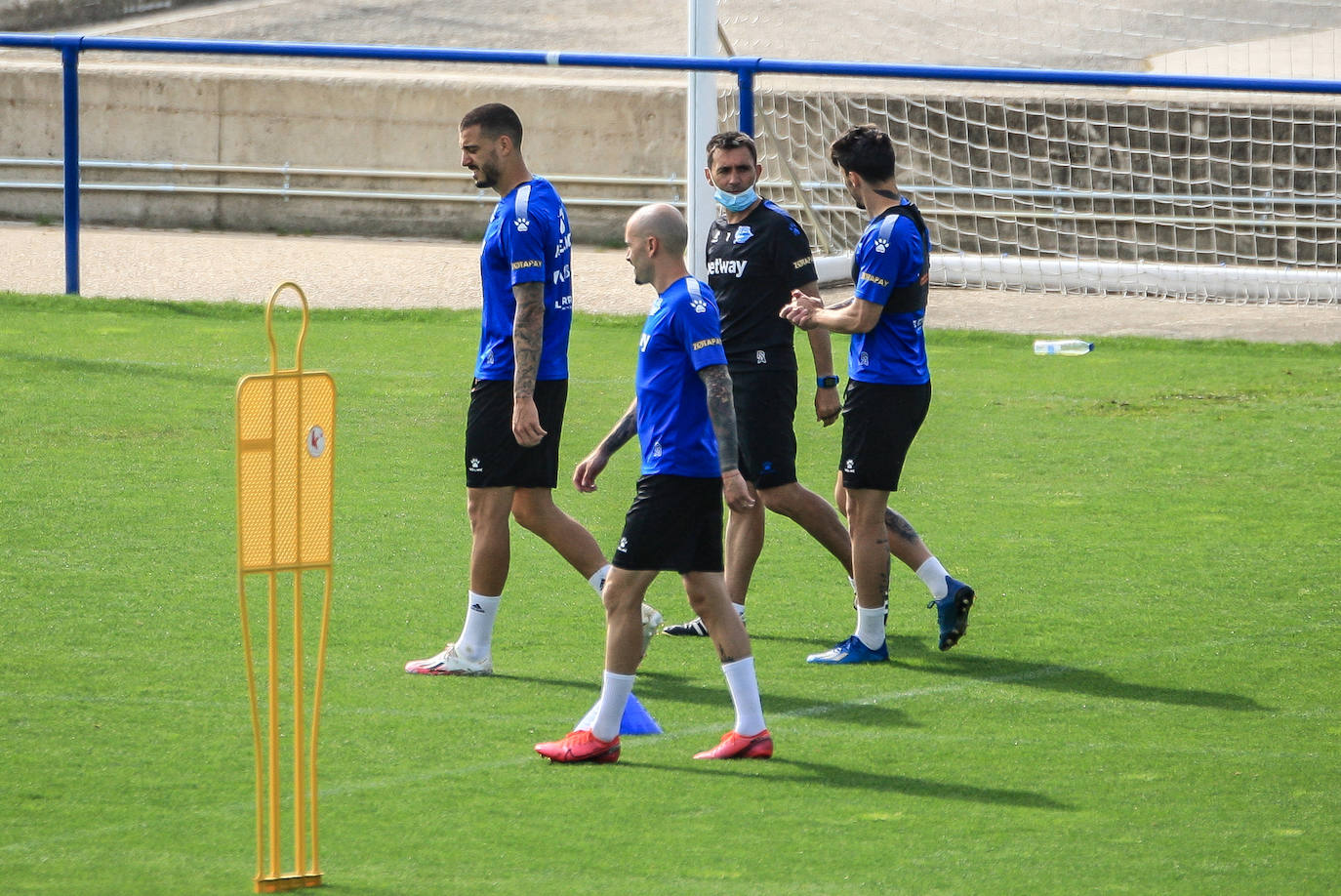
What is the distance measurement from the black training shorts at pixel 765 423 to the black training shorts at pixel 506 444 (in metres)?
0.81

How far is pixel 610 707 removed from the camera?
555 centimetres

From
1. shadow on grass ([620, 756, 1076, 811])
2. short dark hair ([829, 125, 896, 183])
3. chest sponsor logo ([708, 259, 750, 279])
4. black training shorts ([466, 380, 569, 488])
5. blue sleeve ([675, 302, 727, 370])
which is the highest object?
short dark hair ([829, 125, 896, 183])

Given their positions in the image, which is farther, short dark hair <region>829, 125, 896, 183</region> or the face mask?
the face mask

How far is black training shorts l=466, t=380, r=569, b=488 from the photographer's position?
6.61 meters

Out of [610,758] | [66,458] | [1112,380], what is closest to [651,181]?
[1112,380]

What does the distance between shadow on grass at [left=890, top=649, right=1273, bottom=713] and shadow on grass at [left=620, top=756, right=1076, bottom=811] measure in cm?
123

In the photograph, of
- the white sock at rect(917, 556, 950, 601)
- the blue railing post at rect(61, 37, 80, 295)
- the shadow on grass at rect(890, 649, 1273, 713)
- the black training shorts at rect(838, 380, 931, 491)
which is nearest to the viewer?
the shadow on grass at rect(890, 649, 1273, 713)

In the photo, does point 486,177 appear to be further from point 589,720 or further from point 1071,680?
point 1071,680

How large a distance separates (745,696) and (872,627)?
4.26ft

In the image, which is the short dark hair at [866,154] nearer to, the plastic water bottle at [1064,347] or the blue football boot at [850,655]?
the blue football boot at [850,655]

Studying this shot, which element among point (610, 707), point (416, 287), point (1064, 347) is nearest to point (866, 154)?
point (610, 707)

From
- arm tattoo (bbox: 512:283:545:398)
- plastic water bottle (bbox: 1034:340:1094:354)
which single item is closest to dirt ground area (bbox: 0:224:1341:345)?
plastic water bottle (bbox: 1034:340:1094:354)

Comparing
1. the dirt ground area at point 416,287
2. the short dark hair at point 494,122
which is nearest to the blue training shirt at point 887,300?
the short dark hair at point 494,122

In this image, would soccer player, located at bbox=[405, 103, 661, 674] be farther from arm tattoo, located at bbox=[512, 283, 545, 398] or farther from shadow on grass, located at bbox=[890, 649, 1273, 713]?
shadow on grass, located at bbox=[890, 649, 1273, 713]
